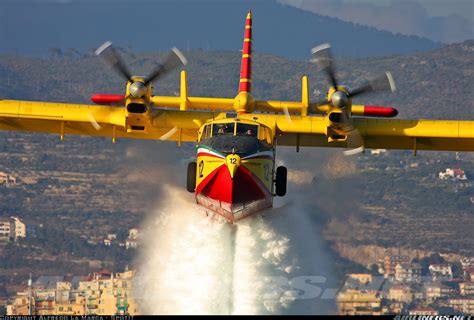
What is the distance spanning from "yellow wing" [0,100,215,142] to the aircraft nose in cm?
384

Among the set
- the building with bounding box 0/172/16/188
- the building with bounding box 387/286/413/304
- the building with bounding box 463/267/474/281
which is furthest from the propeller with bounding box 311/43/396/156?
the building with bounding box 0/172/16/188

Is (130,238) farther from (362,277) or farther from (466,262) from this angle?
(362,277)

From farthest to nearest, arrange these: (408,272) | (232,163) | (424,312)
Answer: (408,272), (424,312), (232,163)

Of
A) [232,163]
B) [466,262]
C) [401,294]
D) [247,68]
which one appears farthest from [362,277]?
[232,163]

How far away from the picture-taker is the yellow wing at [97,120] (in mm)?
34688

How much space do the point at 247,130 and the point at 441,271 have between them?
31.9m

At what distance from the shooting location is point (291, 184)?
40719 millimetres

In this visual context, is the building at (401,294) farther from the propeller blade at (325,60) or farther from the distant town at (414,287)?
the propeller blade at (325,60)

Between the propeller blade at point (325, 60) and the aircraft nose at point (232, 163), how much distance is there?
4449 mm

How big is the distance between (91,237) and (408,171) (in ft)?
77.9

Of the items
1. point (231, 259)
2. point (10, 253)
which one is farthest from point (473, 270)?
point (231, 259)

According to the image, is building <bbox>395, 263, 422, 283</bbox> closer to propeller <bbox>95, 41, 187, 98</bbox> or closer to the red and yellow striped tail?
the red and yellow striped tail

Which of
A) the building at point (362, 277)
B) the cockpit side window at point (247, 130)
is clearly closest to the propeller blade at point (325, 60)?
the cockpit side window at point (247, 130)

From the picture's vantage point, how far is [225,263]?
36.7 meters
